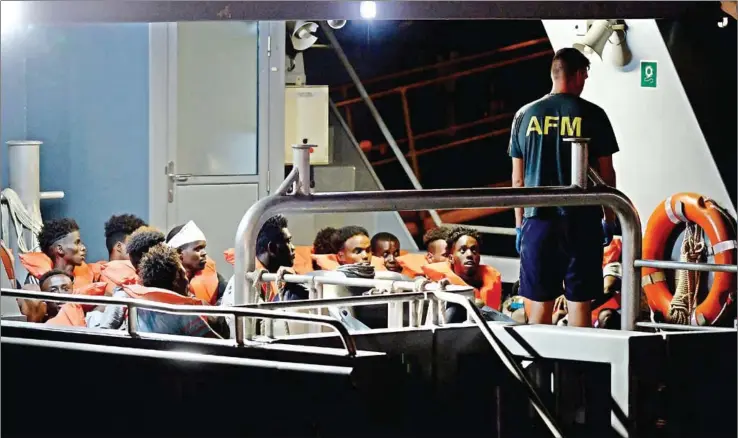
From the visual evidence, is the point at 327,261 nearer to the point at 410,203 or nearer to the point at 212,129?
the point at 212,129

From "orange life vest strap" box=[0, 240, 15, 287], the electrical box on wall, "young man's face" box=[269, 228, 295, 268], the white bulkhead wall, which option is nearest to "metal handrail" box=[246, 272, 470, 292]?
"young man's face" box=[269, 228, 295, 268]

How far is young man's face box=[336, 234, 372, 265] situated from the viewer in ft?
19.4

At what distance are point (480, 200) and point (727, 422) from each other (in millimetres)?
804

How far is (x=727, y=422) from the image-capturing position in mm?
3441

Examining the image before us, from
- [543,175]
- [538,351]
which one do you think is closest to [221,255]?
[543,175]

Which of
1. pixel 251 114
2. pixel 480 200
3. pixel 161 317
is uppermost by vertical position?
pixel 251 114

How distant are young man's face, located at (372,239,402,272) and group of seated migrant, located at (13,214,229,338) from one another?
2.98 ft

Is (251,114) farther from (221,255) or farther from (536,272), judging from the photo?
(536,272)

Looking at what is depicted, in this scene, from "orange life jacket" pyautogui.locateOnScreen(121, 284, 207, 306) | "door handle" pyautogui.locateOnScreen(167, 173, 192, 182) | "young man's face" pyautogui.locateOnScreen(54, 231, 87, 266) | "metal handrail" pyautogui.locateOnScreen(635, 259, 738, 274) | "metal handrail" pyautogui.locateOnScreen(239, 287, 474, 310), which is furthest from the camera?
"door handle" pyautogui.locateOnScreen(167, 173, 192, 182)

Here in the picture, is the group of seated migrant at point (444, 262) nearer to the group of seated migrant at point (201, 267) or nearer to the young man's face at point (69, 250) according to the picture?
the group of seated migrant at point (201, 267)

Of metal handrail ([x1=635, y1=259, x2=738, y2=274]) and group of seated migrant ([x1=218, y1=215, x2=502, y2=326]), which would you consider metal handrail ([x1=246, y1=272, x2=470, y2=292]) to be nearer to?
metal handrail ([x1=635, y1=259, x2=738, y2=274])

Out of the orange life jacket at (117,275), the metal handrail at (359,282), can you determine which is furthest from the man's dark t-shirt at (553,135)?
the metal handrail at (359,282)

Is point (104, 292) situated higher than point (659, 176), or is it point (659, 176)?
point (659, 176)

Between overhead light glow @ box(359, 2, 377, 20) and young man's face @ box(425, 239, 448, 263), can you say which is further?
young man's face @ box(425, 239, 448, 263)
